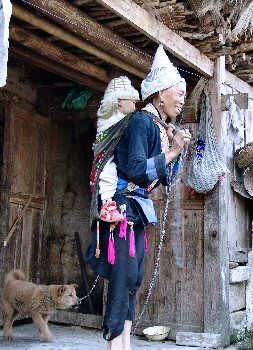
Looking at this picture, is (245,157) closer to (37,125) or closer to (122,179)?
(37,125)

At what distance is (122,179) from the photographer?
12.1ft

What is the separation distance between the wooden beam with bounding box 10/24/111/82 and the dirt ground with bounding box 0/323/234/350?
2787 millimetres

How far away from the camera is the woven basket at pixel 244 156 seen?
6410 millimetres

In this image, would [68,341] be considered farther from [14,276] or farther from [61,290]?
[14,276]

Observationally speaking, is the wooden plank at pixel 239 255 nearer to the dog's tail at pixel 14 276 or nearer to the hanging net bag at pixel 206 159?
the hanging net bag at pixel 206 159

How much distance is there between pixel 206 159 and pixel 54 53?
1951 mm

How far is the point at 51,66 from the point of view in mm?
5809

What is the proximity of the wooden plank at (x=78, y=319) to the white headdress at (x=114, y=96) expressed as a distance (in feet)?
10.6

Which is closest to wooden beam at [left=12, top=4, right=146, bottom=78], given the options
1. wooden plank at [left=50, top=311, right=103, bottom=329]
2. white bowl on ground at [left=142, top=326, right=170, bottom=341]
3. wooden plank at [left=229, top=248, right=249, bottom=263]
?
wooden plank at [left=229, top=248, right=249, bottom=263]

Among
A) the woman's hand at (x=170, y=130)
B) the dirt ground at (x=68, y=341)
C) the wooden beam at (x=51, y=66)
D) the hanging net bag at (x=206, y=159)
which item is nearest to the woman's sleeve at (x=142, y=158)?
the woman's hand at (x=170, y=130)

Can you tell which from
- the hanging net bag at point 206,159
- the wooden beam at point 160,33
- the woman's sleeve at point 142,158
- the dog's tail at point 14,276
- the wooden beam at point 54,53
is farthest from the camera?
the dog's tail at point 14,276

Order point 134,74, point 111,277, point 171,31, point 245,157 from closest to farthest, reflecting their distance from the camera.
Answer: point 111,277 < point 171,31 < point 134,74 < point 245,157

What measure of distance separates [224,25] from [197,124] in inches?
44.6

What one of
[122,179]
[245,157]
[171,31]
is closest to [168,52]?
[171,31]
